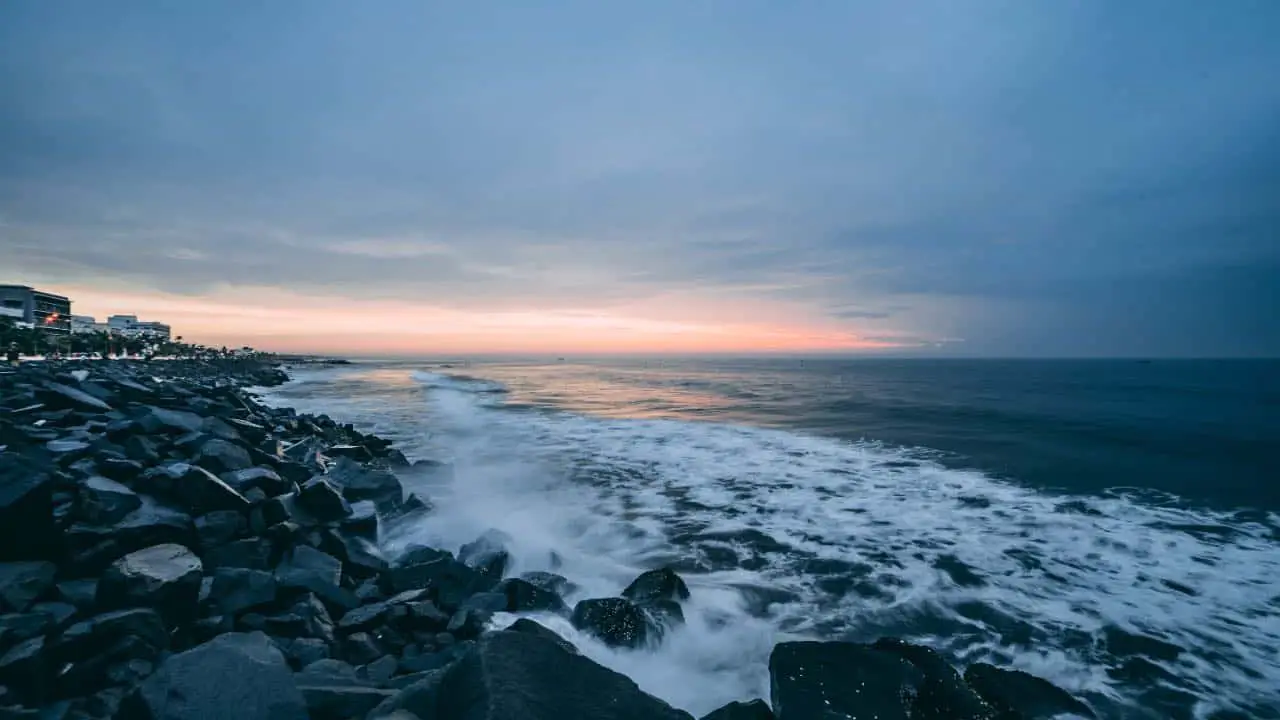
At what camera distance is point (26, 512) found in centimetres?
448

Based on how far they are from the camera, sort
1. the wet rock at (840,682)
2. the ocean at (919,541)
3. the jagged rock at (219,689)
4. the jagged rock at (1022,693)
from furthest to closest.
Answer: the ocean at (919,541) → the jagged rock at (1022,693) → the wet rock at (840,682) → the jagged rock at (219,689)

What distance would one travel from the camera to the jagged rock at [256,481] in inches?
306

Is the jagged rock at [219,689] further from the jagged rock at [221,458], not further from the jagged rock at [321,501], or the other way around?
Answer: the jagged rock at [221,458]

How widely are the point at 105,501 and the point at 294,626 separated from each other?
3.06 meters

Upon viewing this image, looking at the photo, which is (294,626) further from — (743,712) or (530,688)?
(743,712)

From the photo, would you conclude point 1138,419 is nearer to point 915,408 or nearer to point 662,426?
point 915,408

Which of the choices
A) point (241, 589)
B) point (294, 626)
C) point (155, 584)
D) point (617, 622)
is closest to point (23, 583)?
point (155, 584)

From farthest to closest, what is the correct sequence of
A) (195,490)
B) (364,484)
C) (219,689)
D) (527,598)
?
1. (364,484)
2. (195,490)
3. (527,598)
4. (219,689)

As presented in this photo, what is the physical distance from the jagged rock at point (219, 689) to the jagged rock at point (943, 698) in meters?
4.25

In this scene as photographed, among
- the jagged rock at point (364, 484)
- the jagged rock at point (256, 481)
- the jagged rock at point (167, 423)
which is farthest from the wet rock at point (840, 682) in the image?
the jagged rock at point (167, 423)

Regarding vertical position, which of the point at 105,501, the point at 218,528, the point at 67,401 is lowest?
the point at 218,528

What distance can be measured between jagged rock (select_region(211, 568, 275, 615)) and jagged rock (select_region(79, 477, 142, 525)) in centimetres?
158

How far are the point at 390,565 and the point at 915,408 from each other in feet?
104

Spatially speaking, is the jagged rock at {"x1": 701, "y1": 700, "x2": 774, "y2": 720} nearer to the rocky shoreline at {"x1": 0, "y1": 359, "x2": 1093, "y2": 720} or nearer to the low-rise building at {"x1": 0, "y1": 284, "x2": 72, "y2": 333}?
the rocky shoreline at {"x1": 0, "y1": 359, "x2": 1093, "y2": 720}
